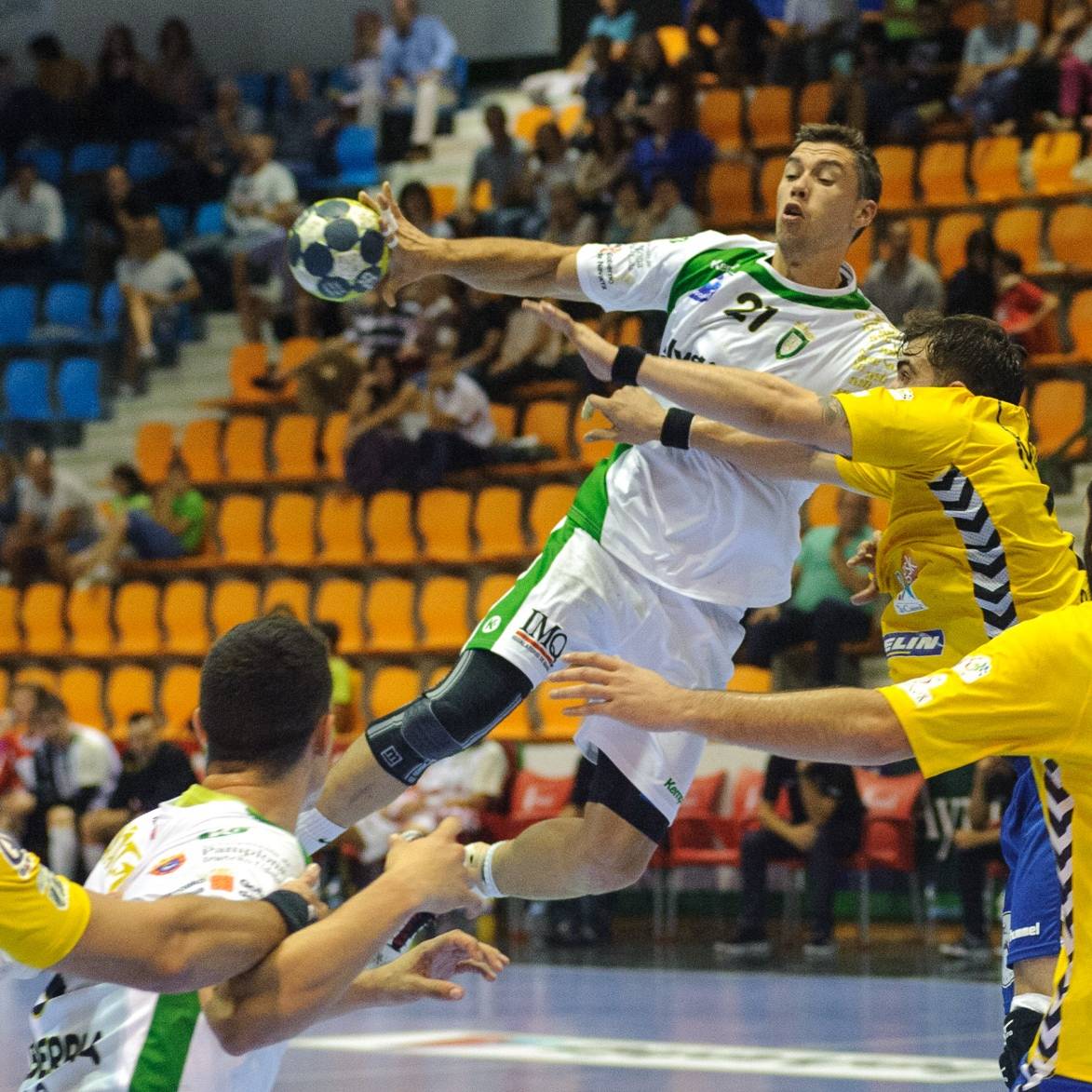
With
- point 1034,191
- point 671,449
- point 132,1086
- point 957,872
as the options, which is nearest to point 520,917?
point 957,872

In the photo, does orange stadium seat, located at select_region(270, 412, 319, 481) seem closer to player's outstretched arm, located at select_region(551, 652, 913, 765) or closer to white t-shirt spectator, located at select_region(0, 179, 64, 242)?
white t-shirt spectator, located at select_region(0, 179, 64, 242)

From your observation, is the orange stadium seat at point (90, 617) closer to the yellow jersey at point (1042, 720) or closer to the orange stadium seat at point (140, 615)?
the orange stadium seat at point (140, 615)

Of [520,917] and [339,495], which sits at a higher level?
[339,495]

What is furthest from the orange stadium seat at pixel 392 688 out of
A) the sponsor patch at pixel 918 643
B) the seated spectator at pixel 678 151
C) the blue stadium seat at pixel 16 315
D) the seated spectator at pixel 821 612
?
the sponsor patch at pixel 918 643

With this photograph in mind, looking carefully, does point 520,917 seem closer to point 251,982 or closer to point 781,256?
point 781,256

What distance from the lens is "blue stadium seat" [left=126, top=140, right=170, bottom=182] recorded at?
69.3ft

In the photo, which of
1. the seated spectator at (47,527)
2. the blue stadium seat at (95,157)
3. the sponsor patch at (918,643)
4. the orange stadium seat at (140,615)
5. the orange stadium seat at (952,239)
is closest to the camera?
the sponsor patch at (918,643)

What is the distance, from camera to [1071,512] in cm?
1286

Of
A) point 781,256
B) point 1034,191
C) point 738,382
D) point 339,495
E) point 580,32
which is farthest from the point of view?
point 580,32

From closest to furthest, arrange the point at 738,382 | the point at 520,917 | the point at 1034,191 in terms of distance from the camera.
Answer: the point at 738,382, the point at 520,917, the point at 1034,191

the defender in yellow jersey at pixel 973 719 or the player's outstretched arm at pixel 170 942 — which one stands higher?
the defender in yellow jersey at pixel 973 719

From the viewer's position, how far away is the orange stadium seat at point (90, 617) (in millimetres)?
17250

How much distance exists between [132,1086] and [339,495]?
13.5 meters

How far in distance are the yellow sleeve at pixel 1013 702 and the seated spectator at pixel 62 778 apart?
1111 cm
